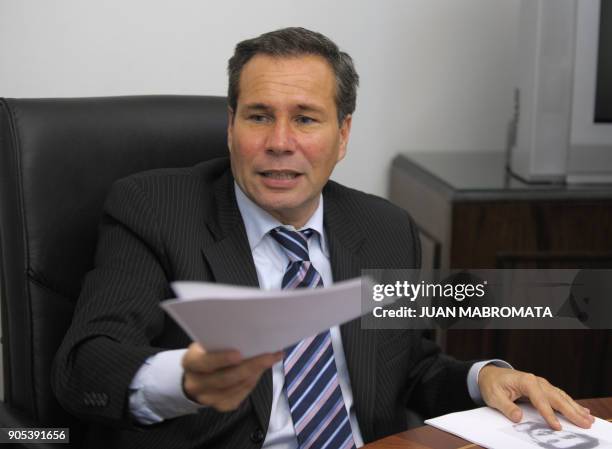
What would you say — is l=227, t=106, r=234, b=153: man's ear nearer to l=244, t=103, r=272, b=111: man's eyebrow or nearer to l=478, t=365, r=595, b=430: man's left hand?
l=244, t=103, r=272, b=111: man's eyebrow

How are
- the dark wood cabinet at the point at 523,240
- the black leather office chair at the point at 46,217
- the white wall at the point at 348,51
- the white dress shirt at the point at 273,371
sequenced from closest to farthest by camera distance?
1. the white dress shirt at the point at 273,371
2. the black leather office chair at the point at 46,217
3. the dark wood cabinet at the point at 523,240
4. the white wall at the point at 348,51

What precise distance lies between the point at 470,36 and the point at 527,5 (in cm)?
39

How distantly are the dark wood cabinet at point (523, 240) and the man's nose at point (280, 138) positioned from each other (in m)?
0.87

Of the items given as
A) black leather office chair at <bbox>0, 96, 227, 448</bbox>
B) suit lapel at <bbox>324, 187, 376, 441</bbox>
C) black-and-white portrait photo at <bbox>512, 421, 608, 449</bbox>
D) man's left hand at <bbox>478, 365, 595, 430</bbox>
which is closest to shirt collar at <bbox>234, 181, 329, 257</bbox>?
suit lapel at <bbox>324, 187, 376, 441</bbox>

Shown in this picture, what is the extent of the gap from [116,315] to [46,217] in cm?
30

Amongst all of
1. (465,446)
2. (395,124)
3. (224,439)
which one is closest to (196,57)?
(395,124)

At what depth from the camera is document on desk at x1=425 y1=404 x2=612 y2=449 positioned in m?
1.29

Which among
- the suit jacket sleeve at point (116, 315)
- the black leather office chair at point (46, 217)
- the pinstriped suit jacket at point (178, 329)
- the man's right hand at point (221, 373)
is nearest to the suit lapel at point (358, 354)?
the pinstriped suit jacket at point (178, 329)

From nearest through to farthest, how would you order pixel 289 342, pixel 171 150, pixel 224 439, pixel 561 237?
pixel 289 342 < pixel 224 439 < pixel 171 150 < pixel 561 237

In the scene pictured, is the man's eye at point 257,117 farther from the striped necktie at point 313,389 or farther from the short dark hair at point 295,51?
the striped necktie at point 313,389

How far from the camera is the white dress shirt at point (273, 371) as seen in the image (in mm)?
1225

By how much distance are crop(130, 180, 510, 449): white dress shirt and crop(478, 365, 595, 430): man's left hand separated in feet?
0.31

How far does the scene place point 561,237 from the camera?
2496 mm

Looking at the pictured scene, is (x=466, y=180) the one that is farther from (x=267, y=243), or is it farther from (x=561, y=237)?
(x=267, y=243)
